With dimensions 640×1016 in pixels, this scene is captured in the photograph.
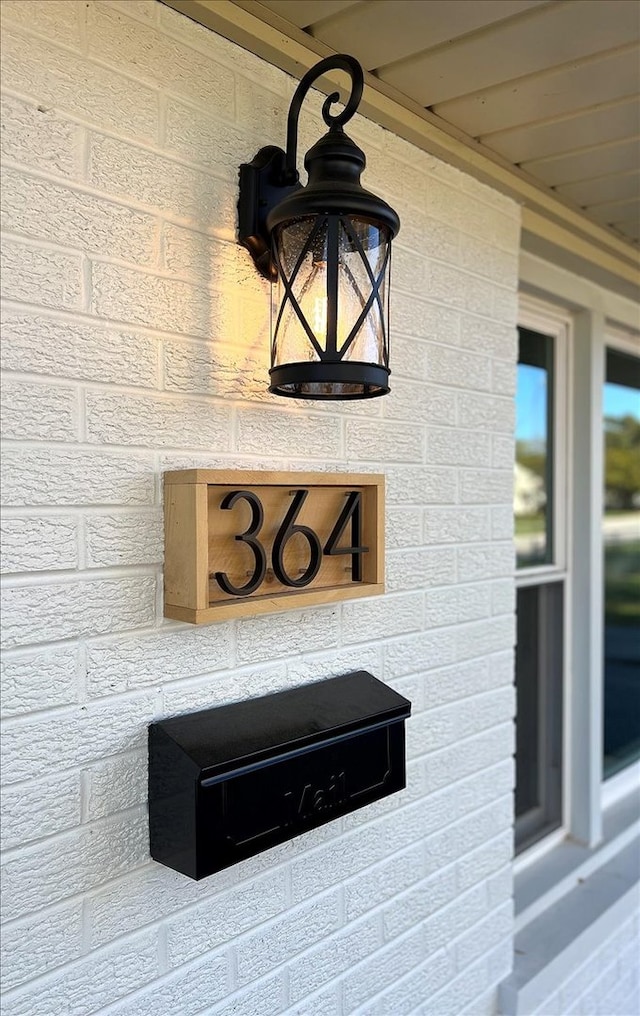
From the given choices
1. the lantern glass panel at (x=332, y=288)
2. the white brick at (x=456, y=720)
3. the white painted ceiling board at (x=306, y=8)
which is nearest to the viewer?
the lantern glass panel at (x=332, y=288)

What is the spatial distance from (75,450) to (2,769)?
393mm

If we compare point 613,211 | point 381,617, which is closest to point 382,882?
point 381,617

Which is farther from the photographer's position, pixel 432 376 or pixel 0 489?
pixel 432 376

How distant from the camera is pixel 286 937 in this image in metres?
1.26

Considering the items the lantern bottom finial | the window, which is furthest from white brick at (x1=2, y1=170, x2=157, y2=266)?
the window

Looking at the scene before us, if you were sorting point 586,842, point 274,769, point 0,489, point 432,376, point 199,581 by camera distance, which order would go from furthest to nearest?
point 586,842
point 432,376
point 274,769
point 199,581
point 0,489

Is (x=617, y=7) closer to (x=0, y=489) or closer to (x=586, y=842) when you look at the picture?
(x=0, y=489)

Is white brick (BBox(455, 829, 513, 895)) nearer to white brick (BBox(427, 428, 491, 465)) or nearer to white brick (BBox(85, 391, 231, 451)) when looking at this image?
white brick (BBox(427, 428, 491, 465))

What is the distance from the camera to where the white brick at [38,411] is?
0.92 m

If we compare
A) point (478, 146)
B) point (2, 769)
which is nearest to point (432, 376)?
point (478, 146)

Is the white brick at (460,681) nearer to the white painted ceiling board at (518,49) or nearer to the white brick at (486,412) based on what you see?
the white brick at (486,412)

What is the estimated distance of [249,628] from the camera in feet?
3.97

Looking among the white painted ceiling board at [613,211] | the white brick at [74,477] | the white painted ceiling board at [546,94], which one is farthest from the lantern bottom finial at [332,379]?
the white painted ceiling board at [613,211]

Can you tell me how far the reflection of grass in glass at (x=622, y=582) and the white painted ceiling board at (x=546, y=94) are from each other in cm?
187
